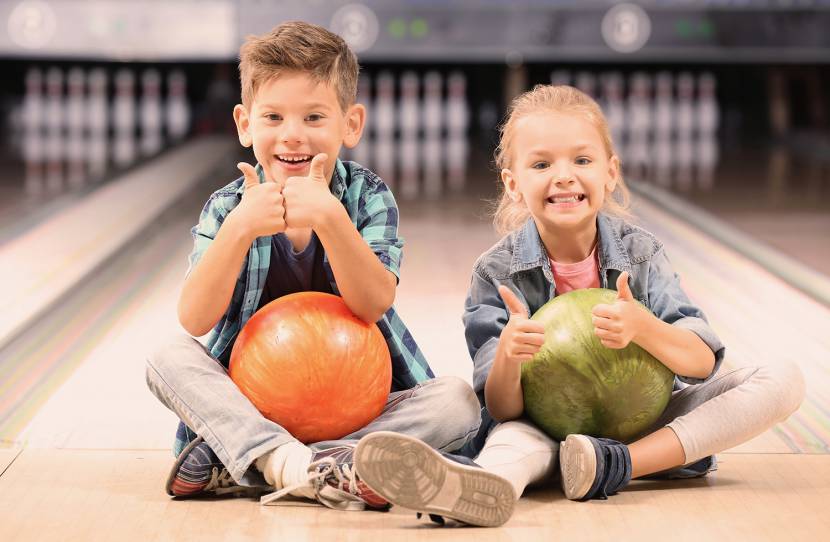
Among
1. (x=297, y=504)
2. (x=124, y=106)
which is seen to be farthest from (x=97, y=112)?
(x=297, y=504)

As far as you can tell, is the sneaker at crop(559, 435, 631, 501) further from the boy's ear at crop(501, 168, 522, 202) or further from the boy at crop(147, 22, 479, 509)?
the boy's ear at crop(501, 168, 522, 202)

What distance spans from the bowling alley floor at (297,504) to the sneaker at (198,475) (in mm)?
18

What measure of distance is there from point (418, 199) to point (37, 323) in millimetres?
2494

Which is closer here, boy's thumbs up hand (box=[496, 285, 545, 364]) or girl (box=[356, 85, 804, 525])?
girl (box=[356, 85, 804, 525])

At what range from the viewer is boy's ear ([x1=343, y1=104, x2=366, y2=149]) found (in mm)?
1827

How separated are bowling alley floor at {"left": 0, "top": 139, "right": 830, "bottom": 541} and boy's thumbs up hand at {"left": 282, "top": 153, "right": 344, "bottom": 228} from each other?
37 cm

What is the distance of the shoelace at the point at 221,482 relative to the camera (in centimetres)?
162

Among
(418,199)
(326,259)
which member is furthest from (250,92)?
(418,199)

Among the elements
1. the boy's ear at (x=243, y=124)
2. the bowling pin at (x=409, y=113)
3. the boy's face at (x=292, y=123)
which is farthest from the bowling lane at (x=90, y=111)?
the boy's face at (x=292, y=123)

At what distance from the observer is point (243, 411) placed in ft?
5.27

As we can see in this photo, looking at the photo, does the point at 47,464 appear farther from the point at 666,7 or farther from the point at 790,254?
the point at 666,7

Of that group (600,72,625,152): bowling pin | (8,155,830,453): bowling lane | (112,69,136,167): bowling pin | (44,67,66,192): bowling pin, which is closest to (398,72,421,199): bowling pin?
(600,72,625,152): bowling pin

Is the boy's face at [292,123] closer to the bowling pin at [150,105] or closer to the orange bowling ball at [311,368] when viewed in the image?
the orange bowling ball at [311,368]

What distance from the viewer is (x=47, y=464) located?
1.80 metres
